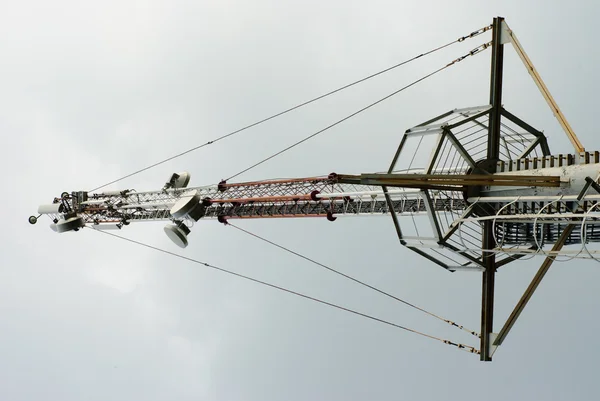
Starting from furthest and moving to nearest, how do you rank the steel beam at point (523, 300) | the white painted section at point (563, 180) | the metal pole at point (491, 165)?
the metal pole at point (491, 165) → the steel beam at point (523, 300) → the white painted section at point (563, 180)

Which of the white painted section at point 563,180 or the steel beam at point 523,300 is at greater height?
the white painted section at point 563,180

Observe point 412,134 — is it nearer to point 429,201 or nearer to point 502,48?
point 429,201

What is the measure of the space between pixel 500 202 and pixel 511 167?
129cm

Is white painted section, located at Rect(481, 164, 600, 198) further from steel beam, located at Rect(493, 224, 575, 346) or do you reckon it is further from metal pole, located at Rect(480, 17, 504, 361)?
steel beam, located at Rect(493, 224, 575, 346)

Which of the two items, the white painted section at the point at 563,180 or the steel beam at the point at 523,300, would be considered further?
the steel beam at the point at 523,300

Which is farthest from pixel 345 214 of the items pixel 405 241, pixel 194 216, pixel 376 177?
pixel 376 177

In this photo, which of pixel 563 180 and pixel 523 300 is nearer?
pixel 563 180

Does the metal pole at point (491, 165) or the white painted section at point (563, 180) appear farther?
the metal pole at point (491, 165)

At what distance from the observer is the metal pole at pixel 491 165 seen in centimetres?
2081

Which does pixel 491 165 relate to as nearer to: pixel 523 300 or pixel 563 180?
pixel 563 180

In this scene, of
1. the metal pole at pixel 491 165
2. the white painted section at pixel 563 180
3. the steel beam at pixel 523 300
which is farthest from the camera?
the metal pole at pixel 491 165

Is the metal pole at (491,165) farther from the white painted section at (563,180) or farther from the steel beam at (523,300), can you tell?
the white painted section at (563,180)

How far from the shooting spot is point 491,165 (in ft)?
69.2

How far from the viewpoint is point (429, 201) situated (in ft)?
67.0
